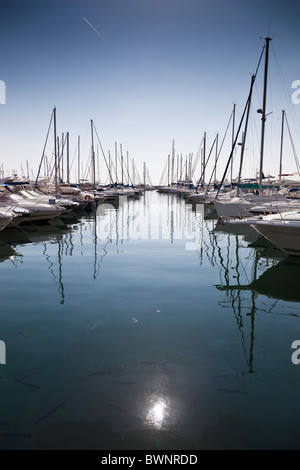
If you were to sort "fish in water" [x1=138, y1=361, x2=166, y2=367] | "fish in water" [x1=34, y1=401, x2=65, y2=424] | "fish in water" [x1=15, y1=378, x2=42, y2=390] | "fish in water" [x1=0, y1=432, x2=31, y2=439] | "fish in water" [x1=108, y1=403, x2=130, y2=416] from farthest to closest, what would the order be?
1. "fish in water" [x1=138, y1=361, x2=166, y2=367]
2. "fish in water" [x1=15, y1=378, x2=42, y2=390]
3. "fish in water" [x1=108, y1=403, x2=130, y2=416]
4. "fish in water" [x1=34, y1=401, x2=65, y2=424]
5. "fish in water" [x1=0, y1=432, x2=31, y2=439]

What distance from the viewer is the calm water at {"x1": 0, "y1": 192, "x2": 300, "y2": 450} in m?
4.27

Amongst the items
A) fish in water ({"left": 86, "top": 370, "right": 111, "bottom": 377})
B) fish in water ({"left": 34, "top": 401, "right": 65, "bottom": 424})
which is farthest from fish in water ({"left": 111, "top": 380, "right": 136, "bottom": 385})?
fish in water ({"left": 34, "top": 401, "right": 65, "bottom": 424})

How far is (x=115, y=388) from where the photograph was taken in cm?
512

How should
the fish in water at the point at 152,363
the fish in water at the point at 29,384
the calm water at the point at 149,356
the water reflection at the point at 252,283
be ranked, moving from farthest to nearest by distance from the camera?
1. the water reflection at the point at 252,283
2. the fish in water at the point at 152,363
3. the fish in water at the point at 29,384
4. the calm water at the point at 149,356

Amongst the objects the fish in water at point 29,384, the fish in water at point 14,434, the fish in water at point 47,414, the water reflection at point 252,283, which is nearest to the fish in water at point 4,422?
the fish in water at point 14,434

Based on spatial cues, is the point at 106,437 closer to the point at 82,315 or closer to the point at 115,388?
the point at 115,388

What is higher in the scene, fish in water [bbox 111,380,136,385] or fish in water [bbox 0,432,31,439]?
fish in water [bbox 111,380,136,385]

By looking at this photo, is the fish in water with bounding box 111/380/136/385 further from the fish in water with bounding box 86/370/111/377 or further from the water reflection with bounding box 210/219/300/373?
the water reflection with bounding box 210/219/300/373

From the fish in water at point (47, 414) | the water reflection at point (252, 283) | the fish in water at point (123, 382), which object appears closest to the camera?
the fish in water at point (47, 414)

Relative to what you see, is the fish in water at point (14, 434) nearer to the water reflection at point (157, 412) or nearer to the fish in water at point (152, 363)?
the water reflection at point (157, 412)

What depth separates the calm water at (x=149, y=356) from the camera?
14.0ft

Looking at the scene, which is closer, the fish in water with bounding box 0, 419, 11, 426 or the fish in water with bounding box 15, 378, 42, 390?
the fish in water with bounding box 0, 419, 11, 426

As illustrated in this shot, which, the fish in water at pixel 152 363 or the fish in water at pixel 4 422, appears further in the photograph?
the fish in water at pixel 152 363

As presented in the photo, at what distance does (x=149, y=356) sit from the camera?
240 inches
